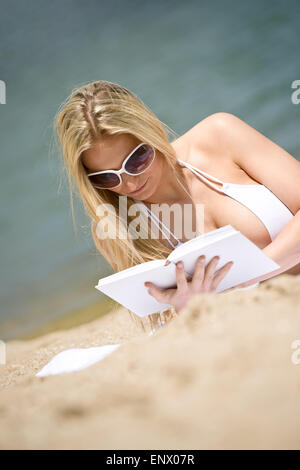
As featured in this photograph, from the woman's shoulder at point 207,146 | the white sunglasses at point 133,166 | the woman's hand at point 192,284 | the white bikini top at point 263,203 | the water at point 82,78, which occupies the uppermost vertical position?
the water at point 82,78

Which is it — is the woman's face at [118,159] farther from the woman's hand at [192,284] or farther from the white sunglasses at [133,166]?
the woman's hand at [192,284]

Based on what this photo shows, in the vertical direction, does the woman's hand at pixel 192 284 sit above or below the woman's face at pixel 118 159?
below

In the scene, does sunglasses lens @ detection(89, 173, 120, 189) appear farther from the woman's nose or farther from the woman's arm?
the woman's arm

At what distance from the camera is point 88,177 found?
160 cm

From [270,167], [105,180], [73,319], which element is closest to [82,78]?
[73,319]

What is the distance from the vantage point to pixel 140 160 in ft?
5.04

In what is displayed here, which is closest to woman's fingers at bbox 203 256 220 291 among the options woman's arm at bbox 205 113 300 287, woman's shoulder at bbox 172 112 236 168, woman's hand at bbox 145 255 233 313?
woman's hand at bbox 145 255 233 313

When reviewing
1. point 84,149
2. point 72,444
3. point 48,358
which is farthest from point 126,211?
point 48,358

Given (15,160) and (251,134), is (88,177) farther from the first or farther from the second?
(15,160)

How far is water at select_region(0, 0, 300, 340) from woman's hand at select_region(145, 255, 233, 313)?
2.60 meters

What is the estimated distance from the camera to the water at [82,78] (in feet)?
12.8

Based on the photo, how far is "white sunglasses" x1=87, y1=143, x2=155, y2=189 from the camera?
4.99 ft

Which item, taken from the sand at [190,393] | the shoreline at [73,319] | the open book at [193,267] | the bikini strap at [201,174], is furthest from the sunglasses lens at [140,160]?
the shoreline at [73,319]
